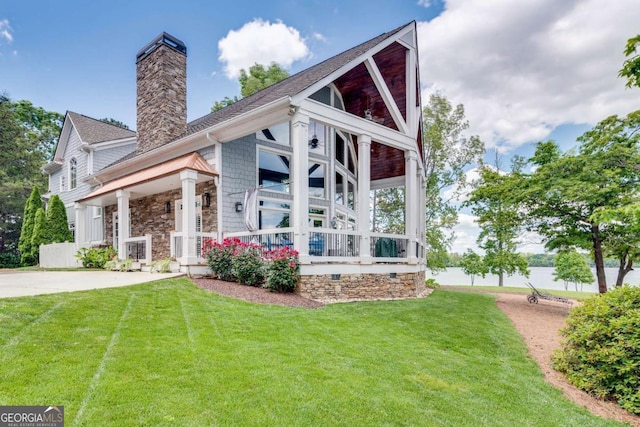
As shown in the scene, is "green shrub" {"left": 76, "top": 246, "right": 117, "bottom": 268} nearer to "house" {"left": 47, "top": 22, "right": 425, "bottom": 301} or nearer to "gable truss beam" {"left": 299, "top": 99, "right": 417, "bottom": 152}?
"house" {"left": 47, "top": 22, "right": 425, "bottom": 301}

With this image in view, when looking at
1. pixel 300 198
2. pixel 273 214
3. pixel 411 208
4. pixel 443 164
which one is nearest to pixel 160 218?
pixel 273 214

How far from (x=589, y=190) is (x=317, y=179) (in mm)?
8388

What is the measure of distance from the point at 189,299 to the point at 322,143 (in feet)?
26.8

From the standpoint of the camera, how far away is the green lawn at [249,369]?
286 centimetres

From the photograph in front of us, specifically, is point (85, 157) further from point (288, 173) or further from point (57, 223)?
point (288, 173)

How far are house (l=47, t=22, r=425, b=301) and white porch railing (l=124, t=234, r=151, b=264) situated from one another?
4 cm

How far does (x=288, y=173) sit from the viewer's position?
12203 millimetres

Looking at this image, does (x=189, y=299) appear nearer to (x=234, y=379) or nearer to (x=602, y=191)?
(x=234, y=379)

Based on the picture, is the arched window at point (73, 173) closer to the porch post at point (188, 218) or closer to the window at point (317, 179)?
the porch post at point (188, 218)

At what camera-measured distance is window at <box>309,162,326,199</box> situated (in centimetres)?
1276

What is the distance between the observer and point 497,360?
5297mm

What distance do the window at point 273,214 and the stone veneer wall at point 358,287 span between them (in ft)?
10.8

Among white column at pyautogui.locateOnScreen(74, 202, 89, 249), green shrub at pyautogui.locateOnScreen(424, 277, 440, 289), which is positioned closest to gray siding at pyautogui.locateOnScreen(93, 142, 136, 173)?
white column at pyautogui.locateOnScreen(74, 202, 89, 249)

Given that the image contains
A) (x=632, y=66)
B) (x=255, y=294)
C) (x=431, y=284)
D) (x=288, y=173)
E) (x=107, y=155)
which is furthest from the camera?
(x=431, y=284)
